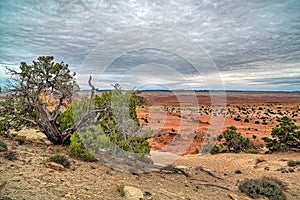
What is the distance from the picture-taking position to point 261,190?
7.80m

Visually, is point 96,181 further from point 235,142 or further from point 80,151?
point 235,142

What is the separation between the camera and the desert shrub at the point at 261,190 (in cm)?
763

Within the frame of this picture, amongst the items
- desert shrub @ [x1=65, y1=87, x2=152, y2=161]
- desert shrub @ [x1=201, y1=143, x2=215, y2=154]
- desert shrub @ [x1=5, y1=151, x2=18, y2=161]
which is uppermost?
desert shrub @ [x1=65, y1=87, x2=152, y2=161]

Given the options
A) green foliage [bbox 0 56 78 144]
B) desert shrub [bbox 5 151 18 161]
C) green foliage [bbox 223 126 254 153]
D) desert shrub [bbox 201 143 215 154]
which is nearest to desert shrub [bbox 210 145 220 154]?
desert shrub [bbox 201 143 215 154]

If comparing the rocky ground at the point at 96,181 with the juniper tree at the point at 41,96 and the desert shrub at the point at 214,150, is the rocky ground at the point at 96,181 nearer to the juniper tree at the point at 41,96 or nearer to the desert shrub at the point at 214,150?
the juniper tree at the point at 41,96

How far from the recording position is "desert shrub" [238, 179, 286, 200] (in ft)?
25.0

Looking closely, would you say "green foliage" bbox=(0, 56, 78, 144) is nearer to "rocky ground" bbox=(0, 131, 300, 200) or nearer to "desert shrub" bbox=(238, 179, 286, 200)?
"rocky ground" bbox=(0, 131, 300, 200)

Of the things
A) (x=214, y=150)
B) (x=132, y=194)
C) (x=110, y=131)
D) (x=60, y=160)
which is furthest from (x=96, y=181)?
(x=214, y=150)

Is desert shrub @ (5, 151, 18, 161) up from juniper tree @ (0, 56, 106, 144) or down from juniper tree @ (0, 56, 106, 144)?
down

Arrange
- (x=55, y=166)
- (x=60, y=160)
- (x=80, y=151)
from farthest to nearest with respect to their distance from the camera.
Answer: (x=80, y=151) → (x=60, y=160) → (x=55, y=166)

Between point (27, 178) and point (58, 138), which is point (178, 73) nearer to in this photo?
point (58, 138)

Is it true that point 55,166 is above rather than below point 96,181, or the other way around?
above

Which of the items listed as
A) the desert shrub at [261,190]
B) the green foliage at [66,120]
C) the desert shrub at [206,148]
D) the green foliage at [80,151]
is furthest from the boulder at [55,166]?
the desert shrub at [206,148]

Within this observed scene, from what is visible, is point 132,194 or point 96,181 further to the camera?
point 96,181
